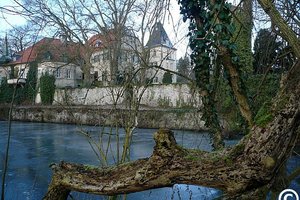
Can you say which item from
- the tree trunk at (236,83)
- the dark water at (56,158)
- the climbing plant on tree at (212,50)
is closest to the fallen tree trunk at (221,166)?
the climbing plant on tree at (212,50)

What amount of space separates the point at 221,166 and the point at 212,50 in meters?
2.40

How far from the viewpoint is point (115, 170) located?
1.57 metres

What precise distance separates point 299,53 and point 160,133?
81 cm

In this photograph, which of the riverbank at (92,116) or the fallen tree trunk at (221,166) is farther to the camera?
the riverbank at (92,116)

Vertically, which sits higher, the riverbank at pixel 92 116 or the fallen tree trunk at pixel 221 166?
the fallen tree trunk at pixel 221 166

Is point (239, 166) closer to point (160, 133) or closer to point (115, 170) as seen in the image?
point (160, 133)

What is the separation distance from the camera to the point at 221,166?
1301 millimetres

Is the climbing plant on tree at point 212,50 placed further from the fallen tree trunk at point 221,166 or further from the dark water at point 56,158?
the fallen tree trunk at point 221,166

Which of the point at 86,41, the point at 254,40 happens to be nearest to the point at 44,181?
the point at 254,40

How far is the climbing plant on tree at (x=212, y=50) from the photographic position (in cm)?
305

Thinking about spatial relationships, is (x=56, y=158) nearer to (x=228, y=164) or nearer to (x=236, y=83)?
(x=236, y=83)

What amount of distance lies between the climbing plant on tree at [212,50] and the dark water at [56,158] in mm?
650

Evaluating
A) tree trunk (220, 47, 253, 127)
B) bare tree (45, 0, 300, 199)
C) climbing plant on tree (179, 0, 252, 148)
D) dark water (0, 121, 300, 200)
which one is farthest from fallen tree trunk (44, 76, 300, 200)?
dark water (0, 121, 300, 200)

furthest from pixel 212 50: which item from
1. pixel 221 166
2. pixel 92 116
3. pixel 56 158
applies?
pixel 92 116
